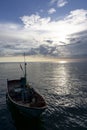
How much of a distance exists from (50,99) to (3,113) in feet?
46.7

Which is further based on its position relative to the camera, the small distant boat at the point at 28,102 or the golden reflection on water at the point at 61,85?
the golden reflection on water at the point at 61,85

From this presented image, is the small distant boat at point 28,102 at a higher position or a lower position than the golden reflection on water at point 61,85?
higher

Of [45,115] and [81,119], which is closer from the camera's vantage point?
[81,119]

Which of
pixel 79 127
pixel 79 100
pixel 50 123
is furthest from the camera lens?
pixel 79 100

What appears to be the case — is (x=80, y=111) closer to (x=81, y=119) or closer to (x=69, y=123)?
(x=81, y=119)

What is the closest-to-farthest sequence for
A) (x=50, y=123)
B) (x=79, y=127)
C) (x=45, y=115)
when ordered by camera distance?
(x=79, y=127) → (x=50, y=123) → (x=45, y=115)

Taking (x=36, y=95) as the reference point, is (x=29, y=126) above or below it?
below

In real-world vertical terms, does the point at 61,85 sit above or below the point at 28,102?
below

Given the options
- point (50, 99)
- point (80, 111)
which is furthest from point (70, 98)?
point (80, 111)

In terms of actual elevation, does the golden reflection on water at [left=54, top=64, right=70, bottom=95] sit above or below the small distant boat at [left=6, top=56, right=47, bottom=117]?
below

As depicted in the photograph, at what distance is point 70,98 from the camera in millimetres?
42375

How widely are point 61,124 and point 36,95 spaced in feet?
27.8

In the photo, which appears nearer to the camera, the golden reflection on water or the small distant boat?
the small distant boat

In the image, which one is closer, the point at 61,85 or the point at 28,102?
the point at 28,102
